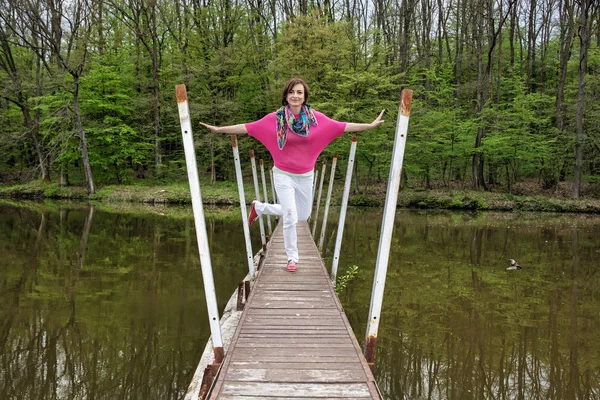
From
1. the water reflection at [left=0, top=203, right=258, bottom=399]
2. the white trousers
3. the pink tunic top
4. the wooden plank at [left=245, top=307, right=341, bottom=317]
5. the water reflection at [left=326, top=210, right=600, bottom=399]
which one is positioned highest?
the pink tunic top

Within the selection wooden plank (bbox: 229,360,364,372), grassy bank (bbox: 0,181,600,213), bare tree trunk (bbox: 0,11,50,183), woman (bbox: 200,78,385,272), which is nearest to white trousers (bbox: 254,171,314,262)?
woman (bbox: 200,78,385,272)

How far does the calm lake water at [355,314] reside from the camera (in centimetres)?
369

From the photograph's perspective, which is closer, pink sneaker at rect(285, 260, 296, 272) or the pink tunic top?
the pink tunic top

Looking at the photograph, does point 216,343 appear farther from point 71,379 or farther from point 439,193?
point 439,193

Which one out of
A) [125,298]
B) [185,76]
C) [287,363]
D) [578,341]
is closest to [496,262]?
[578,341]

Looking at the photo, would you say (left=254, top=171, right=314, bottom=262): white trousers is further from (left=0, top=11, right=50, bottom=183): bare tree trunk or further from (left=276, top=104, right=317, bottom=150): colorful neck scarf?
(left=0, top=11, right=50, bottom=183): bare tree trunk

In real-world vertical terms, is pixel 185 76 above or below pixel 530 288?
above

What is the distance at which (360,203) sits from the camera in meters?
20.0

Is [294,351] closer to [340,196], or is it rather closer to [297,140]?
[297,140]

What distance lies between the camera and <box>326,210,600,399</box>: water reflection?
3744mm

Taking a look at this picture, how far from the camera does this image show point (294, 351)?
248 cm

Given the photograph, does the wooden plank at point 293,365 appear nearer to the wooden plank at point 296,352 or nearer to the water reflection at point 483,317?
the wooden plank at point 296,352

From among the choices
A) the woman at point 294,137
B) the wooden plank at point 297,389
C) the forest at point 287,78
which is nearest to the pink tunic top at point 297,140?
the woman at point 294,137

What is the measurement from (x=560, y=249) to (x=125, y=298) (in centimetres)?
869
